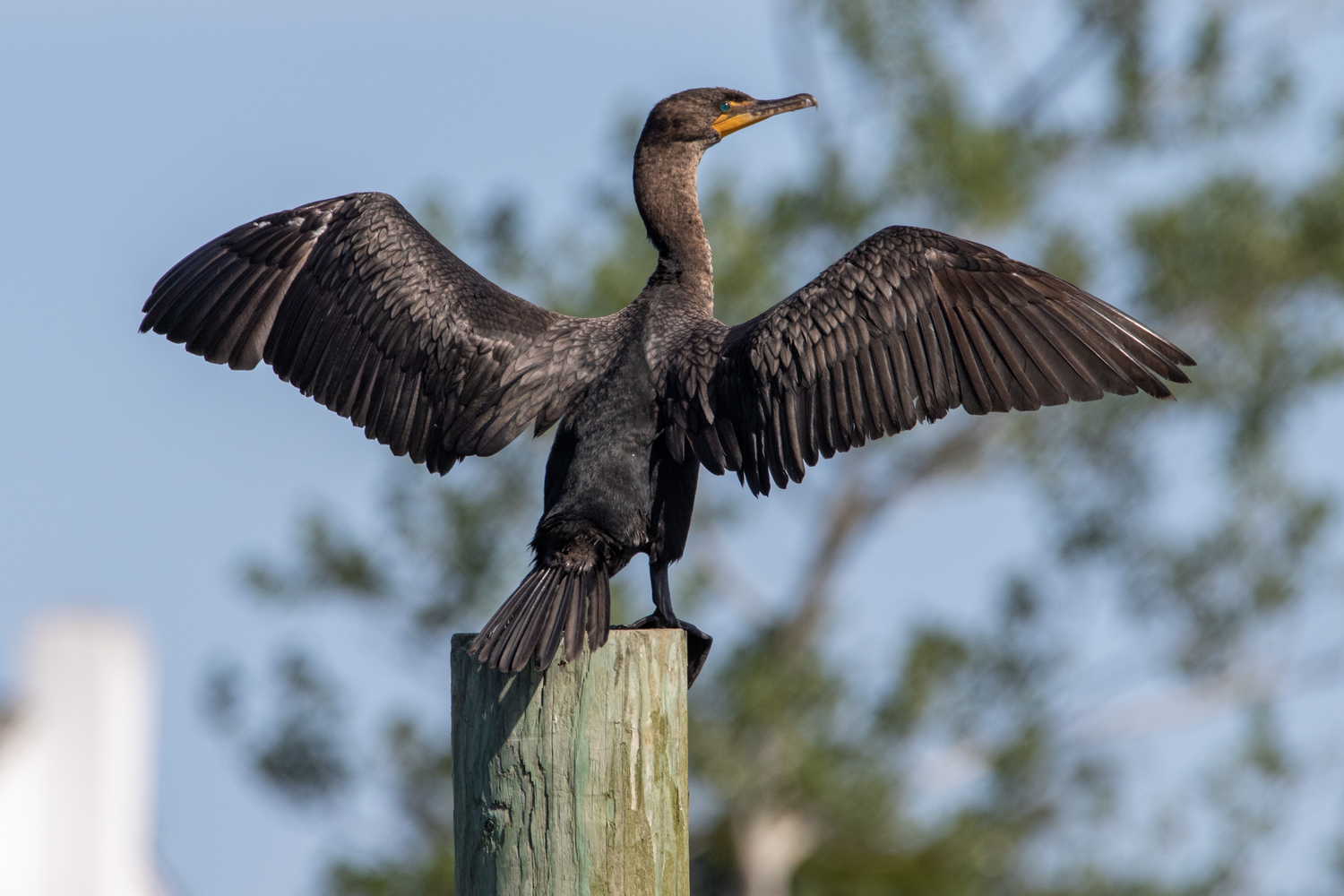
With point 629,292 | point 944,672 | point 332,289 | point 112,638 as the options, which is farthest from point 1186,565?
point 332,289

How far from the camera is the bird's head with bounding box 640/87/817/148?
4.67 m

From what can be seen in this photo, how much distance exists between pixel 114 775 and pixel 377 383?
12958 millimetres

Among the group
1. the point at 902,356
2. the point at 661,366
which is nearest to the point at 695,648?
the point at 661,366

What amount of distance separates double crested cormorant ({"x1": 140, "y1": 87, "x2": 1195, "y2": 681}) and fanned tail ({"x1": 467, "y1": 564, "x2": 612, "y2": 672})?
2cm

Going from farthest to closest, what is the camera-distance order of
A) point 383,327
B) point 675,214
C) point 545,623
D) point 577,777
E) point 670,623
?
point 675,214 → point 383,327 → point 670,623 → point 545,623 → point 577,777

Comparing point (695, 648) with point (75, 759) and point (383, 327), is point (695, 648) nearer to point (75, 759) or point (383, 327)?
point (383, 327)

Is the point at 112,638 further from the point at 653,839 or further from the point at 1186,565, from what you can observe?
the point at 653,839

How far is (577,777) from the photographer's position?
9.78 feet

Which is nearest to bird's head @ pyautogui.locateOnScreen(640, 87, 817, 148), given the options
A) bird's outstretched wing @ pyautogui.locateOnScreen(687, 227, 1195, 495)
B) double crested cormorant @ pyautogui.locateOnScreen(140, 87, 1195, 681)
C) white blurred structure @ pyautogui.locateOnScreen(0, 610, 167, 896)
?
double crested cormorant @ pyautogui.locateOnScreen(140, 87, 1195, 681)

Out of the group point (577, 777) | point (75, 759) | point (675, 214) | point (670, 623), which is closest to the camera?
point (577, 777)

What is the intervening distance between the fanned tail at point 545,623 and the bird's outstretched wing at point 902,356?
56 cm

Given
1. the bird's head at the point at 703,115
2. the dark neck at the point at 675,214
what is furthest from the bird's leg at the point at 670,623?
the bird's head at the point at 703,115

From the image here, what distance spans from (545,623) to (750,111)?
2268 millimetres

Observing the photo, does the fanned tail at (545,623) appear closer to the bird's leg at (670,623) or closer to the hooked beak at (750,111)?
the bird's leg at (670,623)
